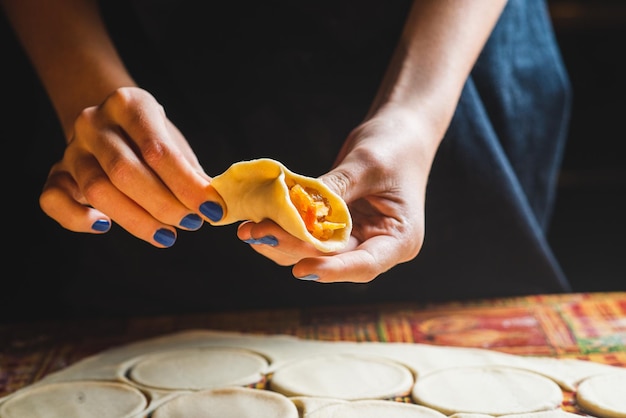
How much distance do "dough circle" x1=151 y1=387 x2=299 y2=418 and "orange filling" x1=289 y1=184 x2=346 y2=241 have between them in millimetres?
314

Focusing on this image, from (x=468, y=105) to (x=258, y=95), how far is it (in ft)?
1.46

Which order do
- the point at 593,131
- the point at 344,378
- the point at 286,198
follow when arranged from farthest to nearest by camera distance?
the point at 593,131 → the point at 344,378 → the point at 286,198

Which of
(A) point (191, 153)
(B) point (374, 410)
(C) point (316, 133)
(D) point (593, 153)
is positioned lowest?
(B) point (374, 410)

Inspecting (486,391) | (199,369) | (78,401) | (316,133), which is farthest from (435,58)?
(78,401)

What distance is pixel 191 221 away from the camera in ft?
4.02

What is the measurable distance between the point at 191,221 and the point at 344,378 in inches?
15.9

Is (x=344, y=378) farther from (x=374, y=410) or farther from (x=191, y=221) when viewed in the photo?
(x=191, y=221)

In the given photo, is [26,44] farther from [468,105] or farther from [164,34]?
[468,105]

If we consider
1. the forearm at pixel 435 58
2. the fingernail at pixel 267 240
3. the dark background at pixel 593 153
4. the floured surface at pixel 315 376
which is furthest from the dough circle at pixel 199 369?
the dark background at pixel 593 153

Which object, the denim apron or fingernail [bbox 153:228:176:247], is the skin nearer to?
fingernail [bbox 153:228:176:247]

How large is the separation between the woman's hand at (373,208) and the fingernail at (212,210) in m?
0.04

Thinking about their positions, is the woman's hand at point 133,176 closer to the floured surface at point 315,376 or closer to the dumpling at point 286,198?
the dumpling at point 286,198

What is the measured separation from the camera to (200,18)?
1.65m

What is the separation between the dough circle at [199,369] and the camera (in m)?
1.40
